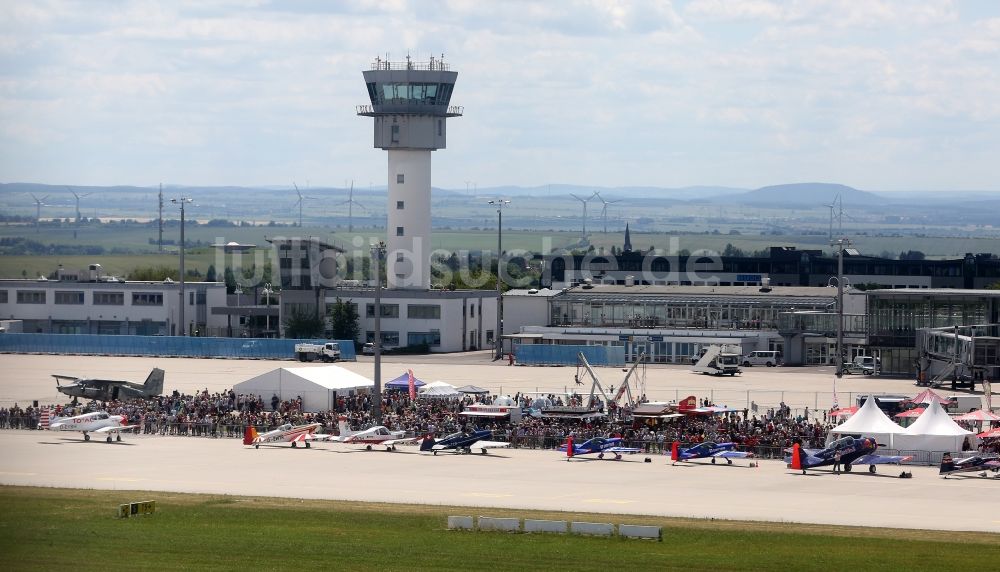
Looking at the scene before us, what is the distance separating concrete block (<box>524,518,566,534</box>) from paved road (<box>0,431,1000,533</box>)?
4649mm

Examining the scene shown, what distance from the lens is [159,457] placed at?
6191cm

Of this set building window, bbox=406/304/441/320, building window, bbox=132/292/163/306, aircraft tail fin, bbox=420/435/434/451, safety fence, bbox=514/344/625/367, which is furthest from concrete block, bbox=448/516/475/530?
building window, bbox=132/292/163/306

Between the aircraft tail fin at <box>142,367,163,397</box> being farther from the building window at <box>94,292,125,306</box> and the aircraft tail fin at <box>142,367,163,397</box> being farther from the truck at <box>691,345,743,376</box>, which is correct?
the building window at <box>94,292,125,306</box>

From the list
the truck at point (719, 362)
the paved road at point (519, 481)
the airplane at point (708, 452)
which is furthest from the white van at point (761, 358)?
the airplane at point (708, 452)

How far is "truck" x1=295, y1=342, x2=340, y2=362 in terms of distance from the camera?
107 m

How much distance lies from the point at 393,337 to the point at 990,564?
8056cm

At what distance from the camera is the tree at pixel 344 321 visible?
117m

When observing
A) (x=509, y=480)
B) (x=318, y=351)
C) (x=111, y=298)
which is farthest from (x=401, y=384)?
(x=111, y=298)

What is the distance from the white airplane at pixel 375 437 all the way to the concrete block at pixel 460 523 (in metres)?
20.2

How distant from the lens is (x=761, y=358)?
10762 centimetres

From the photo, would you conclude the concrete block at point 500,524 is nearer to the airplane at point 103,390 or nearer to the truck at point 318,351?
the airplane at point 103,390

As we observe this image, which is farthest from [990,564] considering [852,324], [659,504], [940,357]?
[852,324]

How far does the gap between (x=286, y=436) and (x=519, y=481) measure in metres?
14.9

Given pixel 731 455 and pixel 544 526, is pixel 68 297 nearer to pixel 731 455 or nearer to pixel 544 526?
pixel 731 455
